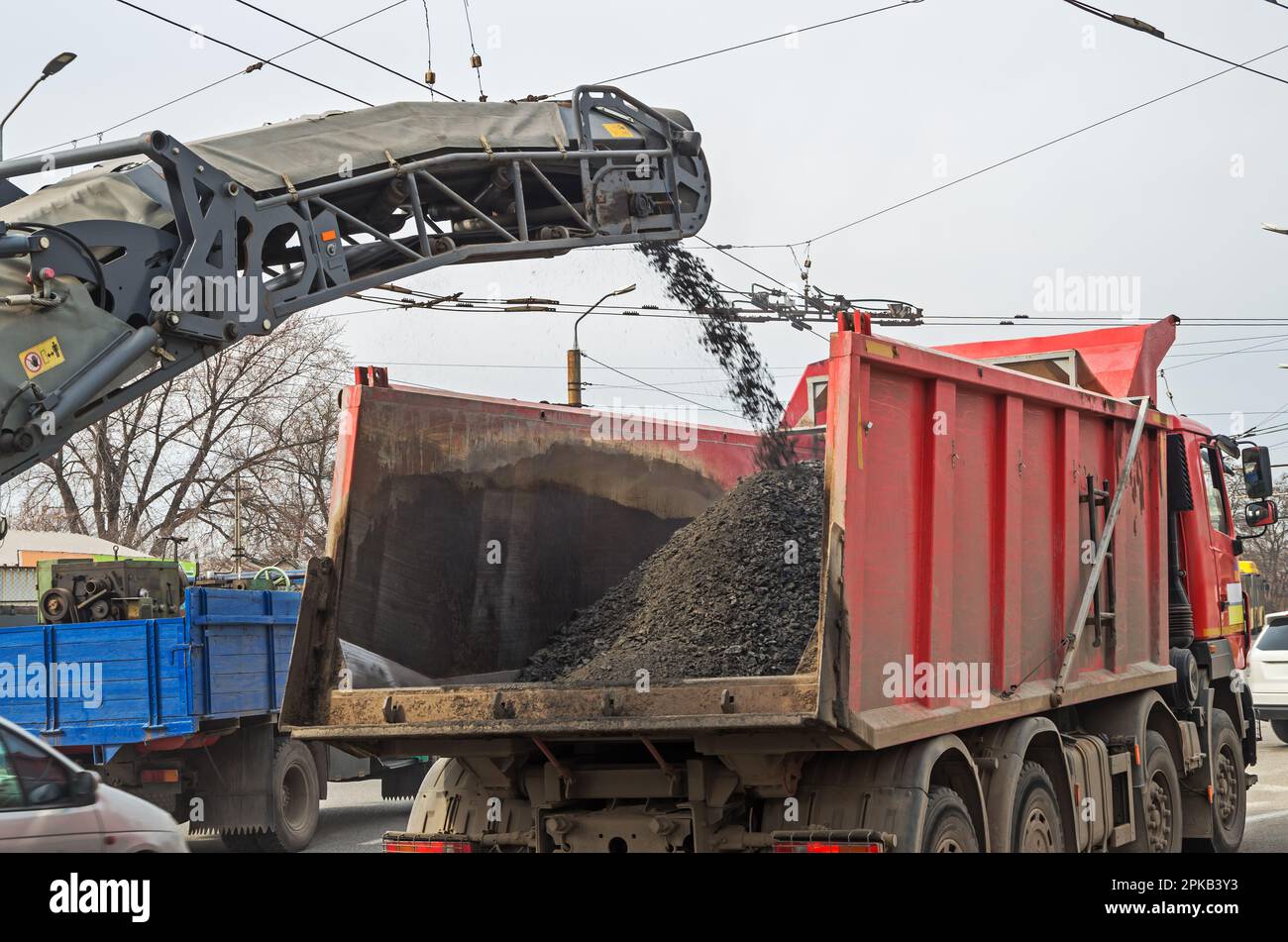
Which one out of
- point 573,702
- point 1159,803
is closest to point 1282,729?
point 1159,803

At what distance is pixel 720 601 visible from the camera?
6824 mm

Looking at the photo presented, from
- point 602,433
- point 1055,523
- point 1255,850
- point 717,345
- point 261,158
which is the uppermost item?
point 261,158

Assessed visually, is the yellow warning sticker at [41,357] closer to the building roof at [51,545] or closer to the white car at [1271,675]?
the white car at [1271,675]

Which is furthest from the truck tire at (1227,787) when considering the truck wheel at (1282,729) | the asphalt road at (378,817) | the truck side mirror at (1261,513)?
the truck wheel at (1282,729)

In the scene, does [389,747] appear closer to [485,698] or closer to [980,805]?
[485,698]

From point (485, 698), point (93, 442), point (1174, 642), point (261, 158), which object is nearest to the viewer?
point (485, 698)

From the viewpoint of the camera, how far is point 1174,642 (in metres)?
9.45

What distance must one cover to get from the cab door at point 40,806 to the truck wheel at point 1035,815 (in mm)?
4015

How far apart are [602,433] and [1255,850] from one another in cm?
563

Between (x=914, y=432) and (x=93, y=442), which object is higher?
(x=93, y=442)

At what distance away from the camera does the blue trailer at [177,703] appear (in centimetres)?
985
